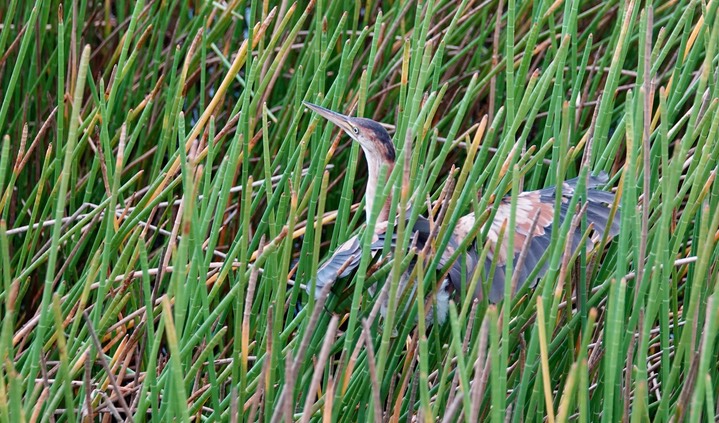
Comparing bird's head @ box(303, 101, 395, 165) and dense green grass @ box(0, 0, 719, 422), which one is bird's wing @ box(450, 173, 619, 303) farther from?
bird's head @ box(303, 101, 395, 165)

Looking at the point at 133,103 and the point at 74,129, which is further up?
the point at 74,129

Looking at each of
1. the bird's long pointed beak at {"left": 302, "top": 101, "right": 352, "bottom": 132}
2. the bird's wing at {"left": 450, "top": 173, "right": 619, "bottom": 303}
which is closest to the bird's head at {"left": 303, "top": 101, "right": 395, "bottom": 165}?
the bird's long pointed beak at {"left": 302, "top": 101, "right": 352, "bottom": 132}

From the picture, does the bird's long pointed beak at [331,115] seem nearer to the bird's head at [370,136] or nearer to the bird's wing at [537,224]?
the bird's head at [370,136]

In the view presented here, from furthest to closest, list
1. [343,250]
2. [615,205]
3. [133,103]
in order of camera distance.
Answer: [133,103] → [343,250] → [615,205]

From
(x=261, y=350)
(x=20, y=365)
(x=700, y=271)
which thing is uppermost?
(x=700, y=271)

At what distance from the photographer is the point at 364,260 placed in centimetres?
138

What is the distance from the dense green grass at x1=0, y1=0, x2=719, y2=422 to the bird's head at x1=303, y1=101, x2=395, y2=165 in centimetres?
9

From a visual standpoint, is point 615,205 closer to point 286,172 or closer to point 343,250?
point 343,250

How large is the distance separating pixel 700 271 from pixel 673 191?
0.37ft

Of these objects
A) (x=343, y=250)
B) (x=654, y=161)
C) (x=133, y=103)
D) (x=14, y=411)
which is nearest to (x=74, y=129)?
(x=14, y=411)

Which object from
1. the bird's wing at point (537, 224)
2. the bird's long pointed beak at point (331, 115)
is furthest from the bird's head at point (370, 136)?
the bird's wing at point (537, 224)

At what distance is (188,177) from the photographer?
1197 mm

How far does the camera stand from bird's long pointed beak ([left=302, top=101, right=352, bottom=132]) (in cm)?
210

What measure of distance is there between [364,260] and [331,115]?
2.68ft
